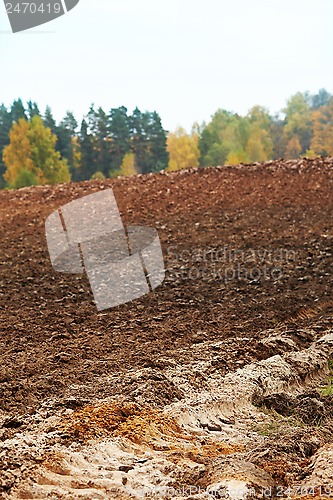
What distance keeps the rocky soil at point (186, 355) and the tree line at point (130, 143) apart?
30.9 feet

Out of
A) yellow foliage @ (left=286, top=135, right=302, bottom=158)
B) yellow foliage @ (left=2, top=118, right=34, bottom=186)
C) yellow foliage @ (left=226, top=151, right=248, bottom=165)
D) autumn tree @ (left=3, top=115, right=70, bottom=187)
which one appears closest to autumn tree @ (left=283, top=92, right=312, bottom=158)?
yellow foliage @ (left=286, top=135, right=302, bottom=158)

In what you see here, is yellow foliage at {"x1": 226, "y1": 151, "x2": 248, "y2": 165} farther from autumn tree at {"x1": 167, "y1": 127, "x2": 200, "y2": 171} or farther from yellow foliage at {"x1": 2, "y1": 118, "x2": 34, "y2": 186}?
yellow foliage at {"x1": 2, "y1": 118, "x2": 34, "y2": 186}

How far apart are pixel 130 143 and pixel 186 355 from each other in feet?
60.4

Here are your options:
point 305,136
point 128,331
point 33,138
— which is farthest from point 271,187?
point 305,136

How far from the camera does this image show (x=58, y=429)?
11.2ft

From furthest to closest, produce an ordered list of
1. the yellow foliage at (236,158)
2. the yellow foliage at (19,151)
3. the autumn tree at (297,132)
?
the autumn tree at (297,132), the yellow foliage at (236,158), the yellow foliage at (19,151)

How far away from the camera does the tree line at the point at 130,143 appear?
747 inches

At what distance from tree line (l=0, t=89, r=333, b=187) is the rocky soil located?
9.42 meters

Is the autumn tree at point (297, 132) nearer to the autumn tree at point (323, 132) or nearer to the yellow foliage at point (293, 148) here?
the yellow foliage at point (293, 148)

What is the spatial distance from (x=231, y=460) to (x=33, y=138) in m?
17.2

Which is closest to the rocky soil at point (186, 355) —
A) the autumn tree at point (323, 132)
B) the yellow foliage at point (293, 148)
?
the autumn tree at point (323, 132)

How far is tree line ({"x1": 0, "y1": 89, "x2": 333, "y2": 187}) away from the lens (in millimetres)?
18984

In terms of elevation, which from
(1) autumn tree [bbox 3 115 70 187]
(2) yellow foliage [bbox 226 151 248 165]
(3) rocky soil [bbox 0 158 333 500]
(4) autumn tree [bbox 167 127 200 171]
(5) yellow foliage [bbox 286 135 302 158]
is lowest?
(5) yellow foliage [bbox 286 135 302 158]

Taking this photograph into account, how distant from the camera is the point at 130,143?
22.7 m
